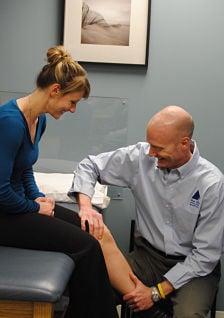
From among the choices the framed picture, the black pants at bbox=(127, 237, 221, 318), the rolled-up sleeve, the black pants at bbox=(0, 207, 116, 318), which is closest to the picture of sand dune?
the framed picture

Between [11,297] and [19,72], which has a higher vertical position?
[19,72]

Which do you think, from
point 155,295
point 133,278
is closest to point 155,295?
point 155,295

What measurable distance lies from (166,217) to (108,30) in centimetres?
111

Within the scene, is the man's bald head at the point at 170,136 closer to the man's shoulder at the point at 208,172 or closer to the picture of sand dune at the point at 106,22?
the man's shoulder at the point at 208,172

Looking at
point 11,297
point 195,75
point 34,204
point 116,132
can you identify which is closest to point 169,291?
point 34,204

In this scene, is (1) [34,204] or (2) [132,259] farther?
(2) [132,259]

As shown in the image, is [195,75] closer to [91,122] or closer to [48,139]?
[91,122]

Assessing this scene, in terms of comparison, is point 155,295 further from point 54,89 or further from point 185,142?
point 54,89

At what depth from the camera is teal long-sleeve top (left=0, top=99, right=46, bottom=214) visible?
143 cm

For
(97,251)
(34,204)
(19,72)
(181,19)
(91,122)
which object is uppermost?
(181,19)

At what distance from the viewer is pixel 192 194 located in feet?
5.84

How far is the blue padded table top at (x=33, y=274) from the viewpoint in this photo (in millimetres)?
1123

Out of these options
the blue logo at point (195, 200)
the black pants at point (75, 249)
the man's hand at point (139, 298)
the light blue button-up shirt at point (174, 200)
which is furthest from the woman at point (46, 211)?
the blue logo at point (195, 200)

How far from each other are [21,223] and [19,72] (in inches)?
49.4
